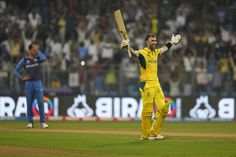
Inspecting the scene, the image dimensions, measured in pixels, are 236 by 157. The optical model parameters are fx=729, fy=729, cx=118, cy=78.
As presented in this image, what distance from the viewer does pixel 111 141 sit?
18.3 metres

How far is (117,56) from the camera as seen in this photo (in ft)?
94.4

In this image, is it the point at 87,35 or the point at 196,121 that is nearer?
the point at 196,121

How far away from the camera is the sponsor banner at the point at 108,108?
2806cm

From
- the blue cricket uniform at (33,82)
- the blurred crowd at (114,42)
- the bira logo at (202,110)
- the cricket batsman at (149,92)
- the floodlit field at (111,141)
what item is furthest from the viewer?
the bira logo at (202,110)

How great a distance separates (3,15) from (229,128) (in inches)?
462

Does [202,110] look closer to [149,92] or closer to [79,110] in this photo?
[79,110]

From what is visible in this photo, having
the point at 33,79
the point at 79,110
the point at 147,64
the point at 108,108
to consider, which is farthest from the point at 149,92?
the point at 79,110

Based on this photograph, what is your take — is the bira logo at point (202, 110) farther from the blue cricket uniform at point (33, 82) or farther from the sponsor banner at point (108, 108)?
the blue cricket uniform at point (33, 82)

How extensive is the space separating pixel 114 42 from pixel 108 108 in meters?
2.83

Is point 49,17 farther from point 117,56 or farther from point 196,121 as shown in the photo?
point 196,121

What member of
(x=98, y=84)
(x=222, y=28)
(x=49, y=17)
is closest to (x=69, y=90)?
(x=98, y=84)

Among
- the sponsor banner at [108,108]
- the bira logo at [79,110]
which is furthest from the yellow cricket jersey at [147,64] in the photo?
the bira logo at [79,110]

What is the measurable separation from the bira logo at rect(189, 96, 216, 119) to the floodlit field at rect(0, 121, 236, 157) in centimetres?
316

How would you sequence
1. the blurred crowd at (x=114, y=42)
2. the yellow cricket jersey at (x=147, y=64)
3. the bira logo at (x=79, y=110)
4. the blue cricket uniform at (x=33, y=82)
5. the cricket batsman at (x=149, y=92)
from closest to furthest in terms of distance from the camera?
the cricket batsman at (x=149, y=92), the yellow cricket jersey at (x=147, y=64), the blue cricket uniform at (x=33, y=82), the blurred crowd at (x=114, y=42), the bira logo at (x=79, y=110)
